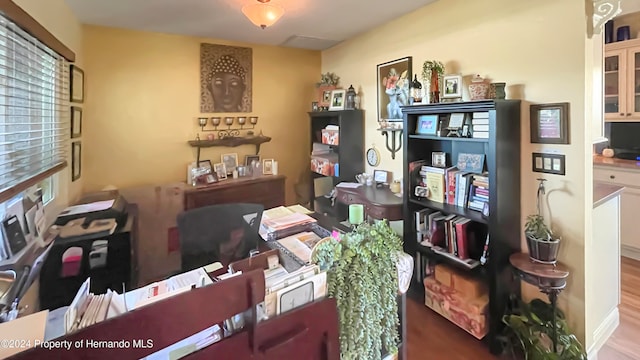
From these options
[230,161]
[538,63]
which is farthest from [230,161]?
[538,63]

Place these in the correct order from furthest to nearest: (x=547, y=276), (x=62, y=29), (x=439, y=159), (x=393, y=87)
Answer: (x=393, y=87) → (x=439, y=159) → (x=62, y=29) → (x=547, y=276)

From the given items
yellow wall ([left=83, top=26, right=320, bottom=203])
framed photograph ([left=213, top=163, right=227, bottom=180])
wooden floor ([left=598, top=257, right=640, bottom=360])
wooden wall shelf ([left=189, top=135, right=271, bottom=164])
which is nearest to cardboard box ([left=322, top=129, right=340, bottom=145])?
wooden wall shelf ([left=189, top=135, right=271, bottom=164])

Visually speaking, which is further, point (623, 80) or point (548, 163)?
point (623, 80)

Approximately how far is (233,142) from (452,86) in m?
2.39

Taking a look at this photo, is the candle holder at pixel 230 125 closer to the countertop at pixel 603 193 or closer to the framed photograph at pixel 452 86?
the framed photograph at pixel 452 86

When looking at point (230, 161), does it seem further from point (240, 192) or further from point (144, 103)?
point (144, 103)

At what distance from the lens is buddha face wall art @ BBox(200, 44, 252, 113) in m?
3.69

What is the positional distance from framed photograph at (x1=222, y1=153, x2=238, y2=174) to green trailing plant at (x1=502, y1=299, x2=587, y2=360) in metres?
2.98

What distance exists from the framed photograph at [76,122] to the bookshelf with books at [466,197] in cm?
274

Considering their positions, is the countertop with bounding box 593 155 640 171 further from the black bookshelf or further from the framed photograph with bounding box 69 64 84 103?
the framed photograph with bounding box 69 64 84 103

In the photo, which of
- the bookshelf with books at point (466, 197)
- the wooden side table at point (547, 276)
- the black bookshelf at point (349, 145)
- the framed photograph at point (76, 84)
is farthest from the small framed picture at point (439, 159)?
the framed photograph at point (76, 84)

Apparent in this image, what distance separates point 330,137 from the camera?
3.85 metres

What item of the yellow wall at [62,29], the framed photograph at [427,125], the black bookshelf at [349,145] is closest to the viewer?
the yellow wall at [62,29]

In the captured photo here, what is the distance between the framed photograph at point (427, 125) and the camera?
8.41ft
